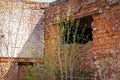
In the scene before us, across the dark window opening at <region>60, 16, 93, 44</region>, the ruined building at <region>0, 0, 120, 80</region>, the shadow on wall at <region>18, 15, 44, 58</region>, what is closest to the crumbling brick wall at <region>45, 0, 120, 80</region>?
the ruined building at <region>0, 0, 120, 80</region>

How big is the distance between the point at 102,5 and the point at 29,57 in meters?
3.01

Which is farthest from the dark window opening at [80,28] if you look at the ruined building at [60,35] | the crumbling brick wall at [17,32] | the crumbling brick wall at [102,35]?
the crumbling brick wall at [17,32]

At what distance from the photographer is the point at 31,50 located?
8.42 m

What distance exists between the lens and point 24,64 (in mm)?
8609

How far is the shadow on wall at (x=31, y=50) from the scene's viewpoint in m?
8.33

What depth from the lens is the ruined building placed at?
21.3ft

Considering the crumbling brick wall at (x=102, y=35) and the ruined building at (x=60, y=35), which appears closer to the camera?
the crumbling brick wall at (x=102, y=35)

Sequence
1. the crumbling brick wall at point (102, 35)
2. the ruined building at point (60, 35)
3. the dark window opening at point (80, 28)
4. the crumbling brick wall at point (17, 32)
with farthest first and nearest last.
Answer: the crumbling brick wall at point (17, 32)
the dark window opening at point (80, 28)
the ruined building at point (60, 35)
the crumbling brick wall at point (102, 35)

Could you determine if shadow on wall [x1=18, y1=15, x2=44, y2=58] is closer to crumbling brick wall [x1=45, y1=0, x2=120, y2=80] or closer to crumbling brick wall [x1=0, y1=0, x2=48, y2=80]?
crumbling brick wall [x1=0, y1=0, x2=48, y2=80]

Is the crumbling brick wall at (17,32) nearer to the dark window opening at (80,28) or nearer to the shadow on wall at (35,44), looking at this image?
the shadow on wall at (35,44)

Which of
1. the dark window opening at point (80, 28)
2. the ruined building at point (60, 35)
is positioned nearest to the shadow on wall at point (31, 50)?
the ruined building at point (60, 35)

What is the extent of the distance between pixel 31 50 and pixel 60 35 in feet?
3.45

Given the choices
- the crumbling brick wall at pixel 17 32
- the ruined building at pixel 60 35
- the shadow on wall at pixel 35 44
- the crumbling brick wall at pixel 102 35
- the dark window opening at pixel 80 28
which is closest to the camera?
the crumbling brick wall at pixel 102 35

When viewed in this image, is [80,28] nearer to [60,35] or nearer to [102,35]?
[60,35]
